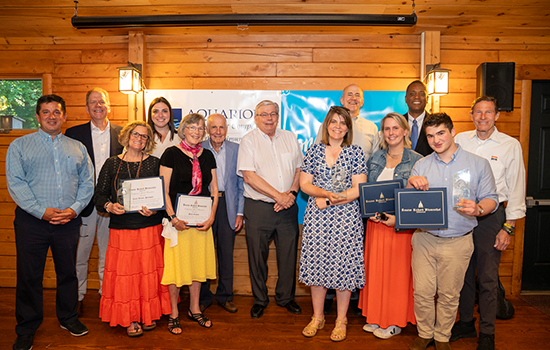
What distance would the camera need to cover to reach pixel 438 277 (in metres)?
2.34

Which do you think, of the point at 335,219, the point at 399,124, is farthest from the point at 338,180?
the point at 399,124

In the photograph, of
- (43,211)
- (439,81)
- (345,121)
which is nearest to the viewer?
(43,211)

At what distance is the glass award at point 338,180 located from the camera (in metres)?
2.58

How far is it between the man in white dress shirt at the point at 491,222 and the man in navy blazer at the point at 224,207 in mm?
2032

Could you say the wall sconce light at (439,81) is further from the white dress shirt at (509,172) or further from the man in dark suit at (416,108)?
the white dress shirt at (509,172)

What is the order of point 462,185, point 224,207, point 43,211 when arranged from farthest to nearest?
point 224,207, point 43,211, point 462,185

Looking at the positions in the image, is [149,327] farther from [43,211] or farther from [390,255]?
[390,255]

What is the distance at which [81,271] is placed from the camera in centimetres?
319

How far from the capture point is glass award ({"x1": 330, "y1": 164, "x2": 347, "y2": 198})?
2.58m

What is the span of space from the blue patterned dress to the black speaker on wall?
1.87m

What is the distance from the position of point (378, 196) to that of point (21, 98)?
4.25 metres

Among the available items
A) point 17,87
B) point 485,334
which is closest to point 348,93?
point 485,334

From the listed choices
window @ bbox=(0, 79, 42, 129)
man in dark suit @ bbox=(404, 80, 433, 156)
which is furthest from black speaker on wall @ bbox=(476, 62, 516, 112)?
window @ bbox=(0, 79, 42, 129)

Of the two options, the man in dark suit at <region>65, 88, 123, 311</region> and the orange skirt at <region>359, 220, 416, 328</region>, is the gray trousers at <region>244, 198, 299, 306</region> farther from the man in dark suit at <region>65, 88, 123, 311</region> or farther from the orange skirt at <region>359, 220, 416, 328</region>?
the man in dark suit at <region>65, 88, 123, 311</region>
